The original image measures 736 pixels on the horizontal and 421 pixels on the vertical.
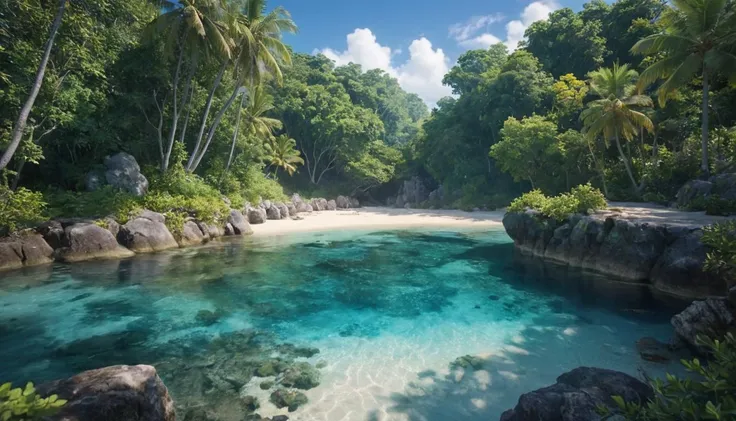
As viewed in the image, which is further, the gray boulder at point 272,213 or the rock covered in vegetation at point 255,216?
the gray boulder at point 272,213

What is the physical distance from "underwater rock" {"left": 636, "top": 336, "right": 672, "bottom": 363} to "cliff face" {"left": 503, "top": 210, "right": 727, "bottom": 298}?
3.54m

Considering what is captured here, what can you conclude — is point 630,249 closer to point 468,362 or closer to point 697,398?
point 468,362

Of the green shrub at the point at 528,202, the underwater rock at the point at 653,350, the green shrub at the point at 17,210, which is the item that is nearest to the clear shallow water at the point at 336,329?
the underwater rock at the point at 653,350

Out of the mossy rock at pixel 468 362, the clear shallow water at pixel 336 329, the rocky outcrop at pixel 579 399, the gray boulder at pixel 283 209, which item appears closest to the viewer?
the rocky outcrop at pixel 579 399

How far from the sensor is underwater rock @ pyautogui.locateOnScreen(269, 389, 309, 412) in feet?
15.5

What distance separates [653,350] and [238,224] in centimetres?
1898

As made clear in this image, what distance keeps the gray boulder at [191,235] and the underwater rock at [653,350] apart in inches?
665

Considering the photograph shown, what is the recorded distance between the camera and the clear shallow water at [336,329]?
5.17 m

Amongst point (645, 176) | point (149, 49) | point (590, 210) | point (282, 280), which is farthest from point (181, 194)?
point (645, 176)

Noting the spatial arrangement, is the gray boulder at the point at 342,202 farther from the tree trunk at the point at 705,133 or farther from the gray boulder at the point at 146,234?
the tree trunk at the point at 705,133

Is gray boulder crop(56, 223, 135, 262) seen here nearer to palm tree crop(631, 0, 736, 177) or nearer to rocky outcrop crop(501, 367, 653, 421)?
rocky outcrop crop(501, 367, 653, 421)

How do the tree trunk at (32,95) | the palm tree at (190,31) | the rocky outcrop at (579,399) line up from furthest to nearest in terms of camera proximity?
the palm tree at (190,31) → the tree trunk at (32,95) → the rocky outcrop at (579,399)

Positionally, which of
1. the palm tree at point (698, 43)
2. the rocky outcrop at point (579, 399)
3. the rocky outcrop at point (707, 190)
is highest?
the palm tree at point (698, 43)

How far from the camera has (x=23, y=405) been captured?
224 cm
